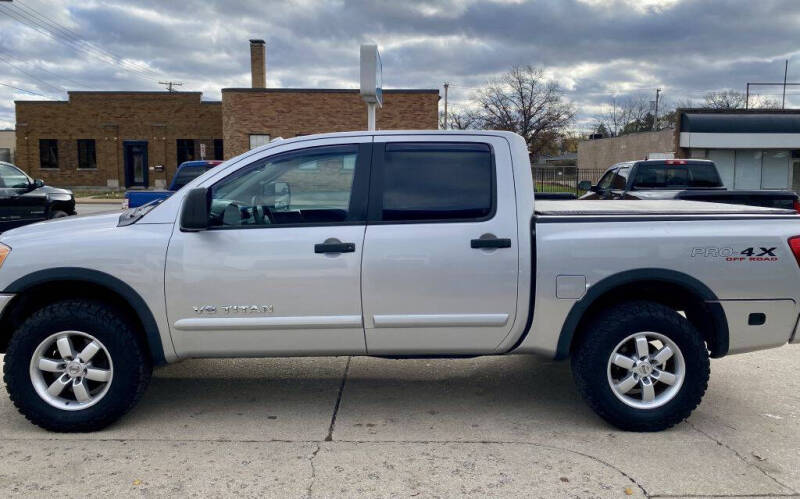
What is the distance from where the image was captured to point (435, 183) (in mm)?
4398

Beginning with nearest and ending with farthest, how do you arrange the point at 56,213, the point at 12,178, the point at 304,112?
the point at 12,178 → the point at 56,213 → the point at 304,112

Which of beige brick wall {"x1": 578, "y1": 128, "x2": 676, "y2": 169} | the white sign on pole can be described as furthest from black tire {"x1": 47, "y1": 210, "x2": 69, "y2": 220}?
beige brick wall {"x1": 578, "y1": 128, "x2": 676, "y2": 169}

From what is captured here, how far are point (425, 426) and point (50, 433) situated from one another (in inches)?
93.9

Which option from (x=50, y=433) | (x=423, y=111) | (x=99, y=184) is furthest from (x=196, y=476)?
(x=99, y=184)

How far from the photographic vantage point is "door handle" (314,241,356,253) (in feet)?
13.8

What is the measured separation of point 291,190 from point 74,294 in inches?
61.6

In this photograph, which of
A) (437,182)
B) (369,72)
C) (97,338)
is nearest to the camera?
(97,338)

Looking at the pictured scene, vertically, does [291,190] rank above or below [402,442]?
above

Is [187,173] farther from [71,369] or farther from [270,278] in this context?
[270,278]

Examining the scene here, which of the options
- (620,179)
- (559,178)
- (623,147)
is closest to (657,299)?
(620,179)

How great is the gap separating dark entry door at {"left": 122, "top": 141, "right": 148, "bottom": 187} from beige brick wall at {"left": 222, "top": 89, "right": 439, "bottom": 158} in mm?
8625

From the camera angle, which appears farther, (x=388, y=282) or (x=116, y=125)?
(x=116, y=125)

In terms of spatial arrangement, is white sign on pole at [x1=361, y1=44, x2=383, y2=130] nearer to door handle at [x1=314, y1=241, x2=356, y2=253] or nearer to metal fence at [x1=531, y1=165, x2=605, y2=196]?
door handle at [x1=314, y1=241, x2=356, y2=253]

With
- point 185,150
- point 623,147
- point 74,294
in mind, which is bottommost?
point 74,294
